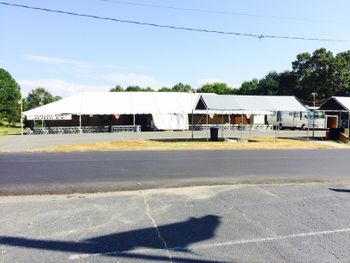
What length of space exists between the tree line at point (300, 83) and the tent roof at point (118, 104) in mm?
31285


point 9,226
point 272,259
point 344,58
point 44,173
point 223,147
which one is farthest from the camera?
point 344,58

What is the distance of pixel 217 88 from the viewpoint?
100750mm

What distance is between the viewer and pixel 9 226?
643cm

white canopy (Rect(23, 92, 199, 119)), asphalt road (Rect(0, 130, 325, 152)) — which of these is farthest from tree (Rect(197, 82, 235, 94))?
asphalt road (Rect(0, 130, 325, 152))

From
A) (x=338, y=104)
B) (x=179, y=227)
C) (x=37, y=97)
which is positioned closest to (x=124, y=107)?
(x=338, y=104)

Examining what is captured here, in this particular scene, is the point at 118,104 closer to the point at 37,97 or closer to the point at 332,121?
the point at 332,121

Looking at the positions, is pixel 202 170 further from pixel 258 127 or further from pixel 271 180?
pixel 258 127

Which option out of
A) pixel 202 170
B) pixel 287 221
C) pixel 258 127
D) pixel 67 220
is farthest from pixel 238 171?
pixel 258 127

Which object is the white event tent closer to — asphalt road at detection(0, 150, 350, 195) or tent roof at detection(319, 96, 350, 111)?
tent roof at detection(319, 96, 350, 111)

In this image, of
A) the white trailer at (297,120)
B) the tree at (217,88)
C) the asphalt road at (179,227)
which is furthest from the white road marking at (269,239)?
the tree at (217,88)

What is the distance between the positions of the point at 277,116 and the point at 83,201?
42391 millimetres

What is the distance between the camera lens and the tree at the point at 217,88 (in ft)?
325

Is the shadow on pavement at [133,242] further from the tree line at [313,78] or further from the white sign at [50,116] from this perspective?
the tree line at [313,78]

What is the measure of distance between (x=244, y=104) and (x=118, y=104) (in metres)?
17.8
